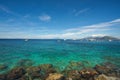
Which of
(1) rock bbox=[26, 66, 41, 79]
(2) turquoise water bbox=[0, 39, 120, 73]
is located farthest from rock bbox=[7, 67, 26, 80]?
(2) turquoise water bbox=[0, 39, 120, 73]

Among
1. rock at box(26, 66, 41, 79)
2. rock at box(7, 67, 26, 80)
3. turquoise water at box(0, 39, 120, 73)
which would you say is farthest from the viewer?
turquoise water at box(0, 39, 120, 73)

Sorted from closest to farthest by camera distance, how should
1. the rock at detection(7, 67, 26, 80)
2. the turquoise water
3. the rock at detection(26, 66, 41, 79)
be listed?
the rock at detection(7, 67, 26, 80) → the rock at detection(26, 66, 41, 79) → the turquoise water

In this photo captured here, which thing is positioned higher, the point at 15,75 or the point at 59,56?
the point at 15,75

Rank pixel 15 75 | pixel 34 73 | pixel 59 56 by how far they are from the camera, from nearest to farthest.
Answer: pixel 15 75, pixel 34 73, pixel 59 56

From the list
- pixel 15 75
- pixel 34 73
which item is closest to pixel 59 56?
pixel 34 73

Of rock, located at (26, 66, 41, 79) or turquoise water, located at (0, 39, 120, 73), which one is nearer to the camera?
rock, located at (26, 66, 41, 79)

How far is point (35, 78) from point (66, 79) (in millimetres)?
4643

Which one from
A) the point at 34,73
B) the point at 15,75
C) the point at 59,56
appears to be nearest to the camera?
the point at 15,75

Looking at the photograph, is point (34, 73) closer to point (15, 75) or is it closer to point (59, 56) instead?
point (15, 75)

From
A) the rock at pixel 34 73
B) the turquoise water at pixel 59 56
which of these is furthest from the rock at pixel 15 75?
the turquoise water at pixel 59 56

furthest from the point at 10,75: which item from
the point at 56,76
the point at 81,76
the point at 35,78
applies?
the point at 81,76

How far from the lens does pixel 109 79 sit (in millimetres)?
13227

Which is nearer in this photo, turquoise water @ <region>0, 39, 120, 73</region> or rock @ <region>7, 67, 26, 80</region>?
rock @ <region>7, 67, 26, 80</region>

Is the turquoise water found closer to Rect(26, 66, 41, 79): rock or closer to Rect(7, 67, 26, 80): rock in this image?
Answer: Rect(26, 66, 41, 79): rock
